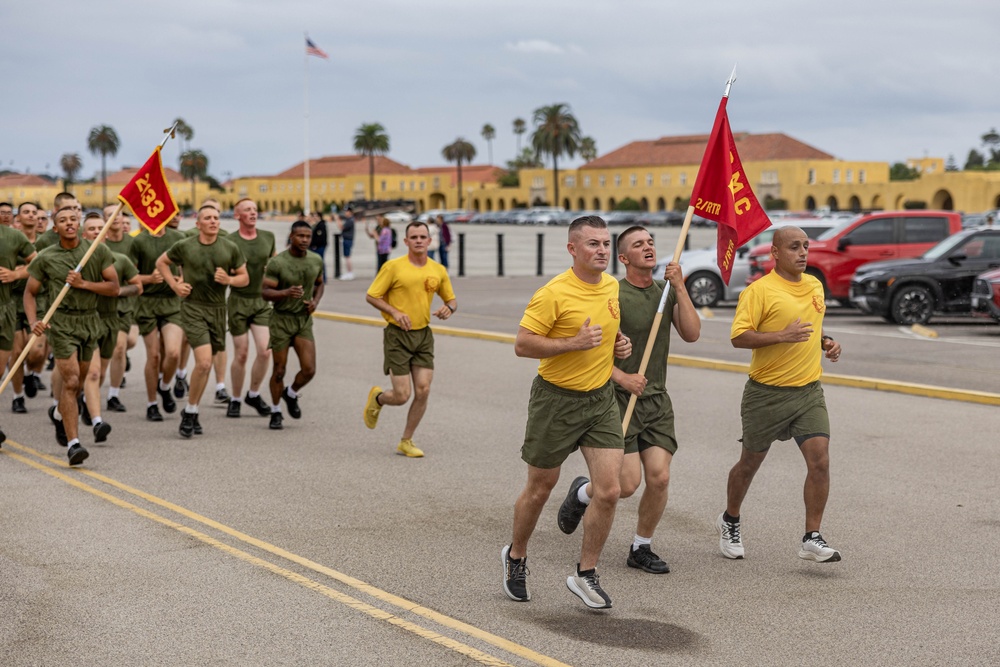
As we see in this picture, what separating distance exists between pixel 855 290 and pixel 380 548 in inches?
578

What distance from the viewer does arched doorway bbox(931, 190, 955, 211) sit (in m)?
107

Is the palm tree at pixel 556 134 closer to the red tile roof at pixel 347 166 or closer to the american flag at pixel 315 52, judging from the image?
the red tile roof at pixel 347 166

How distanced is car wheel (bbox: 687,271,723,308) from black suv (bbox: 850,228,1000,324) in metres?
3.67

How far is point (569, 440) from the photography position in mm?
5871

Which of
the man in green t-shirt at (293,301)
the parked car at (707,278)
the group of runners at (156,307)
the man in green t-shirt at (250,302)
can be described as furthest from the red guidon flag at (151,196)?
the parked car at (707,278)

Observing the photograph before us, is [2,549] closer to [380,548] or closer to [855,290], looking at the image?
[380,548]

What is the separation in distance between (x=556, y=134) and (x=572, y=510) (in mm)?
129562

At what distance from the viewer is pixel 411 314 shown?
9.56 m

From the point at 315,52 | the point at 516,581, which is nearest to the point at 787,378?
the point at 516,581

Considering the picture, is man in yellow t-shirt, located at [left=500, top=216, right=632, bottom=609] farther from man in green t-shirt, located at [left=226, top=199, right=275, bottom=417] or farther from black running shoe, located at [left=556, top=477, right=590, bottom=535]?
man in green t-shirt, located at [left=226, top=199, right=275, bottom=417]

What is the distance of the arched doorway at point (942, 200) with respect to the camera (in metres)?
107

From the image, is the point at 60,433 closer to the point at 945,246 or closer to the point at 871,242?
the point at 945,246

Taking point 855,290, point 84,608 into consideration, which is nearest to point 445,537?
point 84,608

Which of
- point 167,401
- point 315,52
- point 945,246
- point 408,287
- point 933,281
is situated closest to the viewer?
point 408,287
